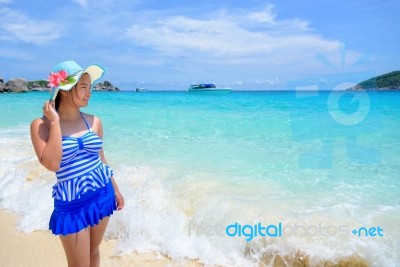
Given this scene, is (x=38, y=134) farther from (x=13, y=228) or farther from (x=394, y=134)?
(x=394, y=134)

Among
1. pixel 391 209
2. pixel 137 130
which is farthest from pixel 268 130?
pixel 391 209

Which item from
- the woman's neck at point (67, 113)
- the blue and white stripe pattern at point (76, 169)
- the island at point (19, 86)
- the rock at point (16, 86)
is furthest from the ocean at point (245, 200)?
the rock at point (16, 86)

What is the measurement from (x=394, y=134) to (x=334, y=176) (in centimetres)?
656

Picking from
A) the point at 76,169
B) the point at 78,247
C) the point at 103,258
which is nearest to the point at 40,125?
the point at 76,169

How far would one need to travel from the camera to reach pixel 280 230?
4219mm

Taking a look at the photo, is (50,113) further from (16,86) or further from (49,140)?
(16,86)

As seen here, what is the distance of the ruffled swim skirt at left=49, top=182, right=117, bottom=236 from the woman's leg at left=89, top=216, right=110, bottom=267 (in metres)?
0.08

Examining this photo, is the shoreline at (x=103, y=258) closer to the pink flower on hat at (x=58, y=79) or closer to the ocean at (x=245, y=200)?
the ocean at (x=245, y=200)

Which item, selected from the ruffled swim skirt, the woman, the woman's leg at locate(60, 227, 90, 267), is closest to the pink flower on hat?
the woman

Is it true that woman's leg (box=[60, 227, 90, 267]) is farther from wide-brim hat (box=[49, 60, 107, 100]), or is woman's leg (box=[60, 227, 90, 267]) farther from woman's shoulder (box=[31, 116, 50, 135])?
wide-brim hat (box=[49, 60, 107, 100])

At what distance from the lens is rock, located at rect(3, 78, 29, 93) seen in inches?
2341

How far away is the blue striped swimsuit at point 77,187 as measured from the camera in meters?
2.35

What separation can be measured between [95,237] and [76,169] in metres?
0.60

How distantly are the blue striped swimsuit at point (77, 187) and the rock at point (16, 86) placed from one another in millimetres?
65357
